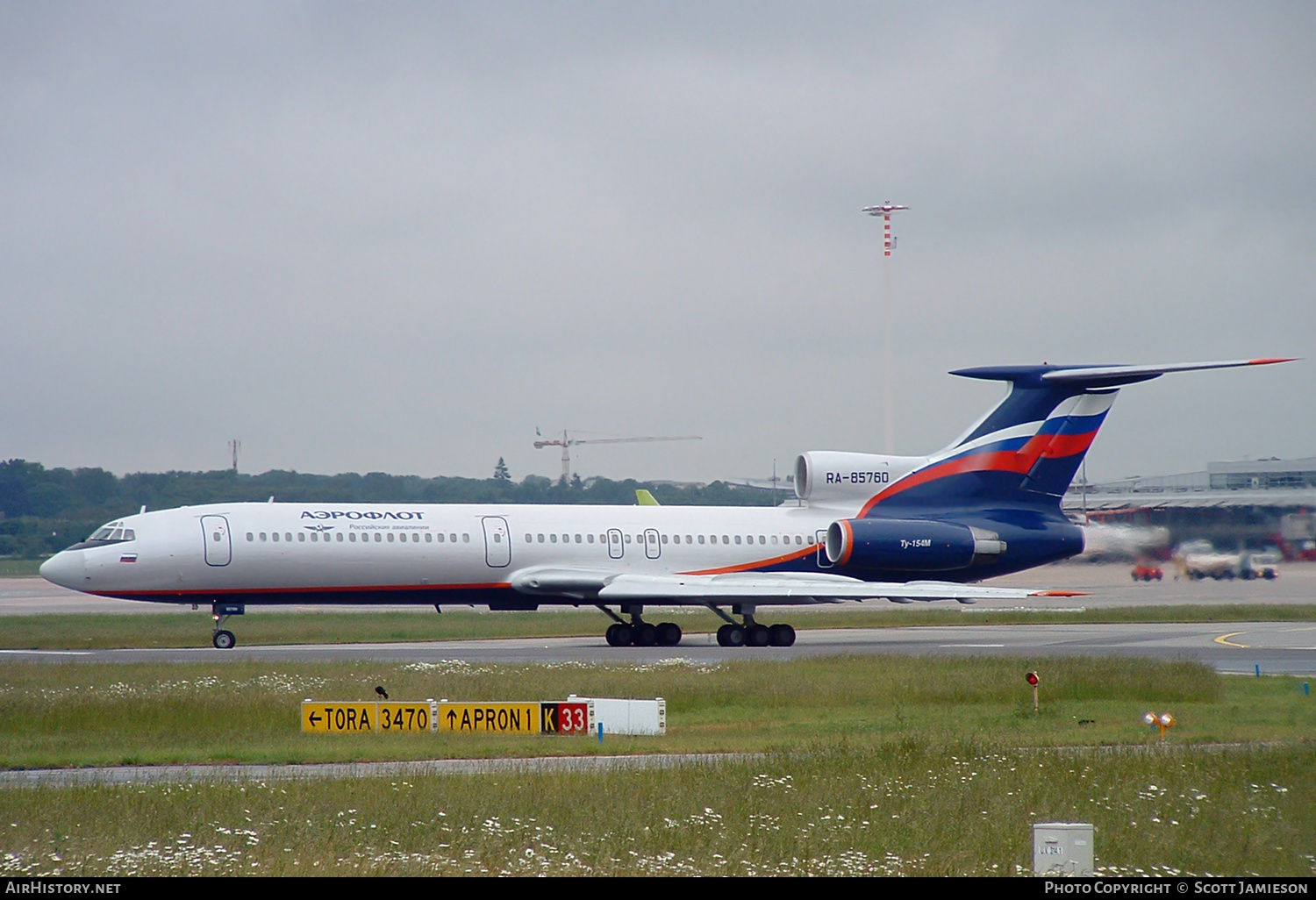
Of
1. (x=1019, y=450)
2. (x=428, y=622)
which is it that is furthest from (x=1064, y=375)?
(x=428, y=622)

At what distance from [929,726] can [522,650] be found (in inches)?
622

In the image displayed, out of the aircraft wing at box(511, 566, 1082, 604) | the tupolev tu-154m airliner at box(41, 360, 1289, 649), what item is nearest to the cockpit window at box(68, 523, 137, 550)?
the tupolev tu-154m airliner at box(41, 360, 1289, 649)

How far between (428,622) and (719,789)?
34.7 meters

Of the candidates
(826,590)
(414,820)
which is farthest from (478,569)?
(414,820)

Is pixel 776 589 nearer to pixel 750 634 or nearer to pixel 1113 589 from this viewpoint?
pixel 750 634

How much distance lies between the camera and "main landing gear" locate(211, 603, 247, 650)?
33312 millimetres

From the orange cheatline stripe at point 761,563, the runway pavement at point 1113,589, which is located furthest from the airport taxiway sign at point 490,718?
the orange cheatline stripe at point 761,563

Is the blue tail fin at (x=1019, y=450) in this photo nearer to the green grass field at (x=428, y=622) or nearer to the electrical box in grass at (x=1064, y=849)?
the green grass field at (x=428, y=622)

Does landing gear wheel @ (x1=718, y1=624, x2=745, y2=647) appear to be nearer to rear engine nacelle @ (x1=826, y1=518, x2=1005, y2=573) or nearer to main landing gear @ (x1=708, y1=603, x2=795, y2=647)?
main landing gear @ (x1=708, y1=603, x2=795, y2=647)

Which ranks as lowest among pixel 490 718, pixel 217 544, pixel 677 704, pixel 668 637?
pixel 668 637

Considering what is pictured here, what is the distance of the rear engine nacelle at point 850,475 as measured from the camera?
38.8 meters

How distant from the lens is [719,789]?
12.5m

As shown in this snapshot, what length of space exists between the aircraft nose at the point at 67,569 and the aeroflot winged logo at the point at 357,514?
5.57 m

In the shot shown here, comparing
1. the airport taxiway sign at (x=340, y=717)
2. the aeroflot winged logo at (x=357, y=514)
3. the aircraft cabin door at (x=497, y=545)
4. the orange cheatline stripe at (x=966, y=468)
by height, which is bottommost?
the airport taxiway sign at (x=340, y=717)
